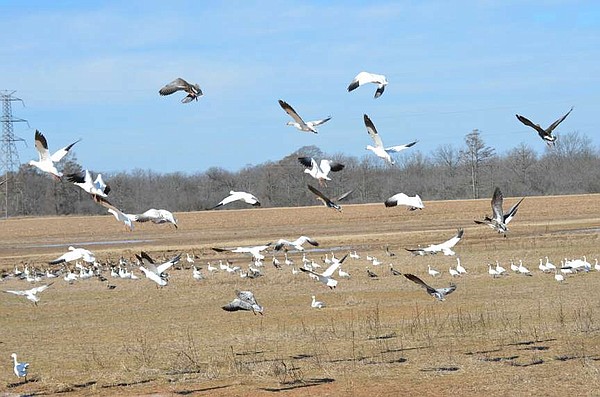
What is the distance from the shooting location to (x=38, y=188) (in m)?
108

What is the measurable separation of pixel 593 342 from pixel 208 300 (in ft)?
51.7

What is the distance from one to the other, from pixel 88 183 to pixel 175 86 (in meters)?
3.00

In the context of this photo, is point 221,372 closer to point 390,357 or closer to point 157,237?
point 390,357

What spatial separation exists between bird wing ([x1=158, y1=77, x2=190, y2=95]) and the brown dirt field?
5.40 metres

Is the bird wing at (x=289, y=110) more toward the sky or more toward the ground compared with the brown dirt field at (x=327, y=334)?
more toward the sky

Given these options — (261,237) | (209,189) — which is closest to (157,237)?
(261,237)

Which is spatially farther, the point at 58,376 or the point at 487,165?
the point at 487,165

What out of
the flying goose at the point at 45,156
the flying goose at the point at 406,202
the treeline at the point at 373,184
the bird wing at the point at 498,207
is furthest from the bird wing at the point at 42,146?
the treeline at the point at 373,184

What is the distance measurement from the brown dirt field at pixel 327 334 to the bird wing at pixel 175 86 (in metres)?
5.40

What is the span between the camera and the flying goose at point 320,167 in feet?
59.9

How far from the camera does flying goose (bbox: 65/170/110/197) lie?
49.6 feet

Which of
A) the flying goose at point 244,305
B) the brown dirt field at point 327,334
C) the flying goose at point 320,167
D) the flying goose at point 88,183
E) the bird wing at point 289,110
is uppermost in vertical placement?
the bird wing at point 289,110

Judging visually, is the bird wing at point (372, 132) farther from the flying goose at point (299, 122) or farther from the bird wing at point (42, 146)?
the bird wing at point (42, 146)

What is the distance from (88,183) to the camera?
1527 centimetres
